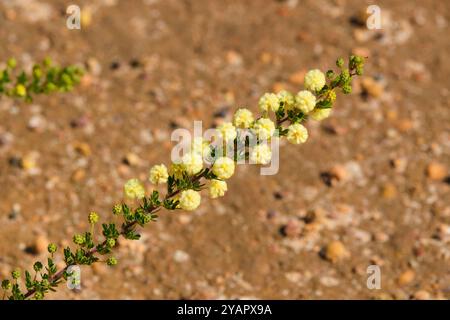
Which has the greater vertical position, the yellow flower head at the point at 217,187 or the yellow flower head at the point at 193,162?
the yellow flower head at the point at 193,162

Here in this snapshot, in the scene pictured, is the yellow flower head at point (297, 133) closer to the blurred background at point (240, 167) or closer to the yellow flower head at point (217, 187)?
the yellow flower head at point (217, 187)

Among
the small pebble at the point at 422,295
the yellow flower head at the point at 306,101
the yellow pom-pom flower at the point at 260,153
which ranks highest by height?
the yellow flower head at the point at 306,101

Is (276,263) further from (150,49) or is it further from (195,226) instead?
(150,49)

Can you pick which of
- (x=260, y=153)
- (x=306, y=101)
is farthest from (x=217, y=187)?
(x=306, y=101)

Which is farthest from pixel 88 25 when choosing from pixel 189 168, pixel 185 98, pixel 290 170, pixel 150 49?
pixel 189 168

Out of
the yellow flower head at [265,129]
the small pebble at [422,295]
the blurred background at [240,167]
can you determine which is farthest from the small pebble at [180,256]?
the yellow flower head at [265,129]

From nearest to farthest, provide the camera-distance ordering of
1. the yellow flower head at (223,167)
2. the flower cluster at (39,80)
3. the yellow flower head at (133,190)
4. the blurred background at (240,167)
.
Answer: the yellow flower head at (223,167)
the yellow flower head at (133,190)
the flower cluster at (39,80)
the blurred background at (240,167)

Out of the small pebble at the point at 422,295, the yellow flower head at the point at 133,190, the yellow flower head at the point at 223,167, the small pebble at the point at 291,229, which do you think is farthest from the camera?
the small pebble at the point at 291,229

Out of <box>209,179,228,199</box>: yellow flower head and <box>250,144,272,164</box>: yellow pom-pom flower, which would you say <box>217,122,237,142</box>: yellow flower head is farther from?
<box>209,179,228,199</box>: yellow flower head
